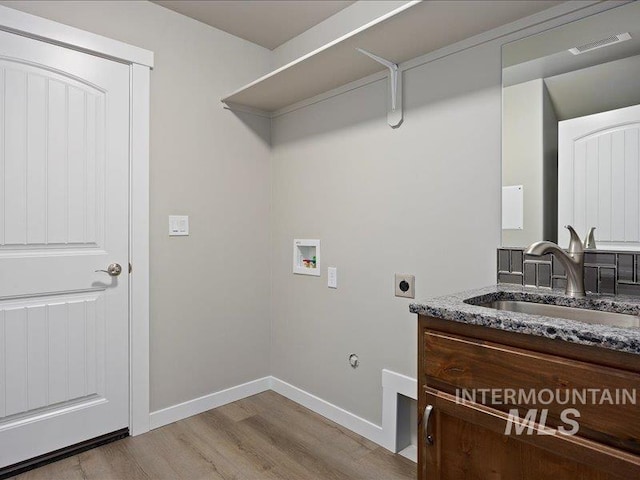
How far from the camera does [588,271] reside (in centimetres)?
148

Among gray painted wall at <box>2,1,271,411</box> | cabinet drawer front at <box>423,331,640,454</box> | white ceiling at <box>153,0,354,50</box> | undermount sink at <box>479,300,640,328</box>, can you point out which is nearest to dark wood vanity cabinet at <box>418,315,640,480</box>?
cabinet drawer front at <box>423,331,640,454</box>

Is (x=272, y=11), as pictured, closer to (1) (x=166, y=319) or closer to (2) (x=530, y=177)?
(2) (x=530, y=177)

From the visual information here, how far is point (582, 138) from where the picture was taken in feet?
4.94

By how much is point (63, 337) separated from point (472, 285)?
1.99m

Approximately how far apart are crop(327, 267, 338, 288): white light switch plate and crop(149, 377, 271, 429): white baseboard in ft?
3.03

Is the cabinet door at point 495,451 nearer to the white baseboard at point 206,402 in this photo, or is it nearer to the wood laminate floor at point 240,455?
the wood laminate floor at point 240,455

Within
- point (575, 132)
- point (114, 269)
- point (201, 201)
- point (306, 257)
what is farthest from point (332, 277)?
point (575, 132)

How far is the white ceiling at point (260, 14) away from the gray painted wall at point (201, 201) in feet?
0.26

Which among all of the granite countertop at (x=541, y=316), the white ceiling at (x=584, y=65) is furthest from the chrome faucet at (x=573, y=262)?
the white ceiling at (x=584, y=65)

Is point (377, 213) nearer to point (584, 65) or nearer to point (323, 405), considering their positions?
point (584, 65)

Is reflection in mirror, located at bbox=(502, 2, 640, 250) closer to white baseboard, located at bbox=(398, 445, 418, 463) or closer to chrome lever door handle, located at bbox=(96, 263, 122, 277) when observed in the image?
white baseboard, located at bbox=(398, 445, 418, 463)

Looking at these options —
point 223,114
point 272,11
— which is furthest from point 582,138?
point 223,114

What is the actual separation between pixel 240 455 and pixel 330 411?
60 cm

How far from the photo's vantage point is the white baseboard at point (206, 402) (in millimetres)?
2297
